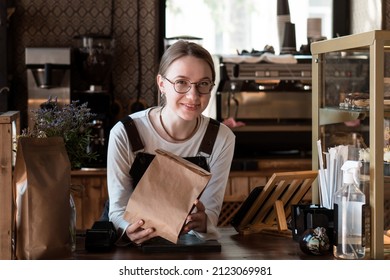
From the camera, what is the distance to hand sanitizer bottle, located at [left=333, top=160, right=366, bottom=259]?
7.57 ft

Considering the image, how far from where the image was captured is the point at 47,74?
541 cm

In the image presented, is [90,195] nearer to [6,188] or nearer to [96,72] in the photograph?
[96,72]

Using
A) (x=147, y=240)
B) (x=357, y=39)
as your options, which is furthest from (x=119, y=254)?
(x=357, y=39)

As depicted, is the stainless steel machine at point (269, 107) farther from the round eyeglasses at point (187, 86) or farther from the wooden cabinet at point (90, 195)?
the round eyeglasses at point (187, 86)

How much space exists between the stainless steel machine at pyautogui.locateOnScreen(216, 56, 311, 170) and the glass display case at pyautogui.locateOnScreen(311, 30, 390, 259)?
270 cm

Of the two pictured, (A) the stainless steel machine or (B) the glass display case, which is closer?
(B) the glass display case

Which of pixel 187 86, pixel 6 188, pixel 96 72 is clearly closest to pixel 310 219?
pixel 187 86

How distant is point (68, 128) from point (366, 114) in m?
0.89

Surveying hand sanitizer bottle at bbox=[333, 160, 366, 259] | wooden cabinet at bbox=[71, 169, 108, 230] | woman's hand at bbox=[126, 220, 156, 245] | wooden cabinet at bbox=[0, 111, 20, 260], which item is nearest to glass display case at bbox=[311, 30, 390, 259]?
hand sanitizer bottle at bbox=[333, 160, 366, 259]

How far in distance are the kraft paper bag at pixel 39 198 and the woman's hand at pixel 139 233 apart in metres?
0.23

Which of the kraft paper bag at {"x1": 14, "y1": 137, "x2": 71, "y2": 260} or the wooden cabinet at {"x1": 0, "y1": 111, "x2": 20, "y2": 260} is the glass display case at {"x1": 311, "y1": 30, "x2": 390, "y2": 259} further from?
the wooden cabinet at {"x1": 0, "y1": 111, "x2": 20, "y2": 260}

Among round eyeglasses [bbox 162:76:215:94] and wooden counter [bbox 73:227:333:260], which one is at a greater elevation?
round eyeglasses [bbox 162:76:215:94]

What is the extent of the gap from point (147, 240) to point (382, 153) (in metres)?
0.75

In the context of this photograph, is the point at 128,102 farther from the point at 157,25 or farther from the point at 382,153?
the point at 382,153
